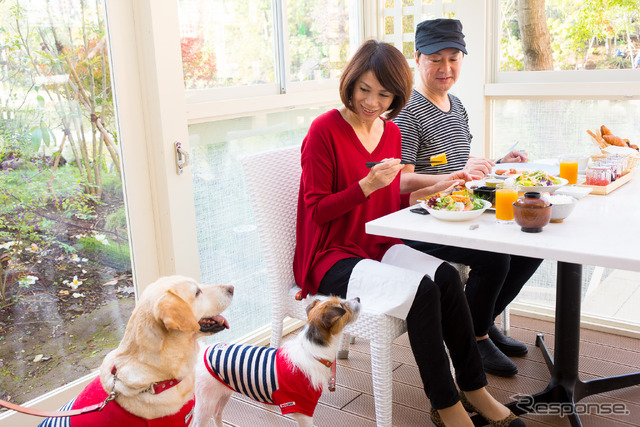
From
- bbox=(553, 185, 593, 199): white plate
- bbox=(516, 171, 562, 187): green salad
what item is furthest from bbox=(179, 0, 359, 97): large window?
bbox=(553, 185, 593, 199): white plate

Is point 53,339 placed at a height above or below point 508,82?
below

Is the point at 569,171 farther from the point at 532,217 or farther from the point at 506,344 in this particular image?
the point at 506,344

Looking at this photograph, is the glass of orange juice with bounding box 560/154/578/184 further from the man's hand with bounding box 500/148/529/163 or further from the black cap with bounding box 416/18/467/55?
the black cap with bounding box 416/18/467/55

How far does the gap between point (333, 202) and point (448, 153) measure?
753 mm

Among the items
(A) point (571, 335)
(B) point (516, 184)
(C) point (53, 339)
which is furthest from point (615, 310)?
(C) point (53, 339)

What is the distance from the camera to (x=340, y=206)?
77.9 inches

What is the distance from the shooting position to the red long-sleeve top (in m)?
2.03

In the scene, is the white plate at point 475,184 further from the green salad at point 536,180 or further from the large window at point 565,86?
the large window at point 565,86

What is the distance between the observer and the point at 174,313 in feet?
4.55

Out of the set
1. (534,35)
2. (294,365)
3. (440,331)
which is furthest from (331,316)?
(534,35)

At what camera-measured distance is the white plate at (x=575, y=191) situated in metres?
2.04

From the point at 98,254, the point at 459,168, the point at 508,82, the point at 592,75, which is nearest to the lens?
the point at 98,254

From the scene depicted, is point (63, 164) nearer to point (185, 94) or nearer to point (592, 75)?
point (185, 94)

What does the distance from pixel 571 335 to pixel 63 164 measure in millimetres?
1930
